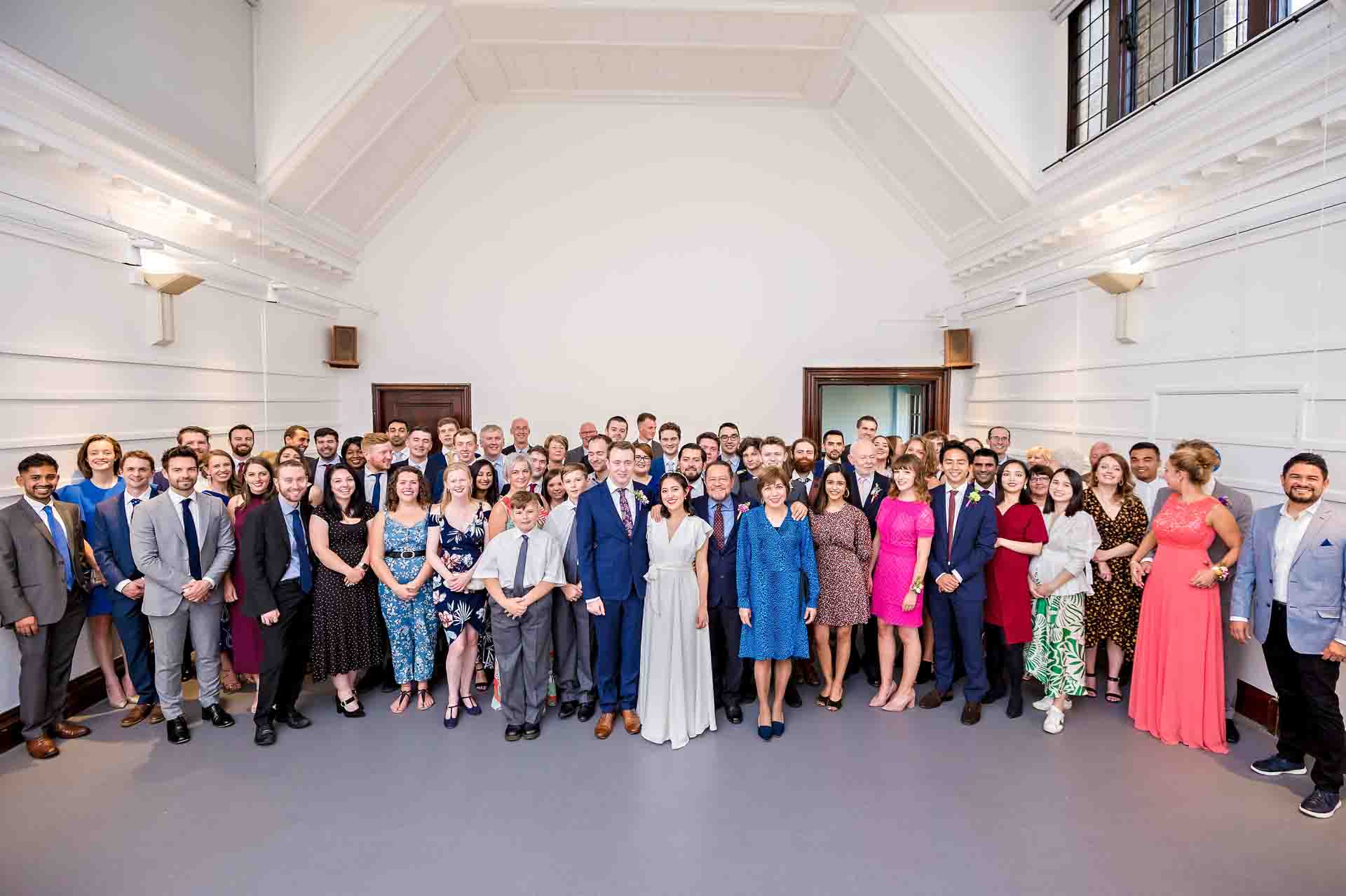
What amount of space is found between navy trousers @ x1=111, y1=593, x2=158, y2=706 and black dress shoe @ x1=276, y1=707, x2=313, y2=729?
0.75 meters

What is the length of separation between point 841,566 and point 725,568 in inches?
29.1

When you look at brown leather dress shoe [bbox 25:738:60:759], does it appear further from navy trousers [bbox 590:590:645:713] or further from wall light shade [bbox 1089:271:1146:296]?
wall light shade [bbox 1089:271:1146:296]

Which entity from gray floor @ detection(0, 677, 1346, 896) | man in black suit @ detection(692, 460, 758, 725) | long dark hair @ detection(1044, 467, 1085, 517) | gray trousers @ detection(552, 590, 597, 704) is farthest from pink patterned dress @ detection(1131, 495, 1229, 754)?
gray trousers @ detection(552, 590, 597, 704)

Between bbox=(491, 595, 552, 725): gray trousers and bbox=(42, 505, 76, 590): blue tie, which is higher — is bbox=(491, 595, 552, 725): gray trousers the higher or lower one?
the lower one

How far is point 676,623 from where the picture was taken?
3555mm

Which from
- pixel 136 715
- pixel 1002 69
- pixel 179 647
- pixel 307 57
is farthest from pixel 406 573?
pixel 1002 69

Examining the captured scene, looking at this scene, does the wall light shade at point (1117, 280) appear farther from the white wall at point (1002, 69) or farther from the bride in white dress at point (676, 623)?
the bride in white dress at point (676, 623)

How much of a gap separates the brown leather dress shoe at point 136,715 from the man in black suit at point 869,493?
464 cm

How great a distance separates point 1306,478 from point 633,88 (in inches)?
282

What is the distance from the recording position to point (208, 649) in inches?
147

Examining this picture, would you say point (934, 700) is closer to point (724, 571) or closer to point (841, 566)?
point (841, 566)

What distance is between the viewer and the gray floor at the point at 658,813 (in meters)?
2.57

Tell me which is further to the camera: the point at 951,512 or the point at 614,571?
the point at 951,512

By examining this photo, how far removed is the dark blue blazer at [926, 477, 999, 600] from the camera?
12.4 feet
